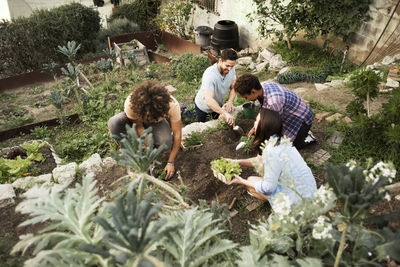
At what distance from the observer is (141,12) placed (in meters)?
11.7

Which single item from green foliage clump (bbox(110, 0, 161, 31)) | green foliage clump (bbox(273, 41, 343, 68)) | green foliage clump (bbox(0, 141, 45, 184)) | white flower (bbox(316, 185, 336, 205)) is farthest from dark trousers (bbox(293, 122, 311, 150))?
green foliage clump (bbox(110, 0, 161, 31))

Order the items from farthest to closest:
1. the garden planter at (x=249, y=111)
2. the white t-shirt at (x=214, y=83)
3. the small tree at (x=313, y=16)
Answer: the small tree at (x=313, y=16), the garden planter at (x=249, y=111), the white t-shirt at (x=214, y=83)

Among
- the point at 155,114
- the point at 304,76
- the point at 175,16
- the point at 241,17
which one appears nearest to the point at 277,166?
the point at 155,114

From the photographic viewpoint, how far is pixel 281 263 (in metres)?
1.89

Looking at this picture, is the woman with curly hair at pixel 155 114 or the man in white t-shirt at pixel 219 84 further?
the man in white t-shirt at pixel 219 84

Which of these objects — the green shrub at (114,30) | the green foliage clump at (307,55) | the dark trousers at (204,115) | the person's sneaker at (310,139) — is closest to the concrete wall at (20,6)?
the green shrub at (114,30)

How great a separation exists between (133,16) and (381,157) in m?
10.6

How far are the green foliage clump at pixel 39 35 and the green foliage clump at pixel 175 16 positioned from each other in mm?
2326

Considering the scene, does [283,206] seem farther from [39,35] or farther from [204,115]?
[39,35]

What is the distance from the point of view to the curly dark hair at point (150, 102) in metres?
3.31

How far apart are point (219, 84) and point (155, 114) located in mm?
1635

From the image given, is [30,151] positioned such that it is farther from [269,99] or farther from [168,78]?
[168,78]

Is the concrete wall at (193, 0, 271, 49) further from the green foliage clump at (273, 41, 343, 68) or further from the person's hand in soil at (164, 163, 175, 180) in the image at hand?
the person's hand in soil at (164, 163, 175, 180)

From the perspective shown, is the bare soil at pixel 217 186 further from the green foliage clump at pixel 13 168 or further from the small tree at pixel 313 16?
the small tree at pixel 313 16
